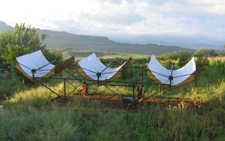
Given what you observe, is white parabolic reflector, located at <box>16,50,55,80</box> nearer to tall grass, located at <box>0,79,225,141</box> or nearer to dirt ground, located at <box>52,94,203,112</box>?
dirt ground, located at <box>52,94,203,112</box>

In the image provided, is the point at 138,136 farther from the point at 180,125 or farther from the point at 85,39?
the point at 85,39

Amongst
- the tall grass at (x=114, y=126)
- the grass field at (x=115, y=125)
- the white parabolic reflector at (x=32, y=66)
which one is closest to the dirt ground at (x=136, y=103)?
the grass field at (x=115, y=125)

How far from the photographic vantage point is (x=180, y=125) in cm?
515

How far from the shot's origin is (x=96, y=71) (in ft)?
26.5

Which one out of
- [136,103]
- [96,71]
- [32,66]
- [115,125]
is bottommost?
[115,125]

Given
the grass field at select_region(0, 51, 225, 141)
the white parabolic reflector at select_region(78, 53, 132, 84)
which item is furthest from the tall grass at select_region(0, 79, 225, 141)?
the white parabolic reflector at select_region(78, 53, 132, 84)

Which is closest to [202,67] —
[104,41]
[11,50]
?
[11,50]

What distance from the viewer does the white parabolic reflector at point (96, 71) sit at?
696 cm

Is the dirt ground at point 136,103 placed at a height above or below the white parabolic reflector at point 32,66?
below

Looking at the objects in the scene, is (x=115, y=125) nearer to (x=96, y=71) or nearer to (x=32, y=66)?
(x=96, y=71)

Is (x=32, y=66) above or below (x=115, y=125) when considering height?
above

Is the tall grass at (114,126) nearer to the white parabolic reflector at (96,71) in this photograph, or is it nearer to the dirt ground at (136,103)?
the dirt ground at (136,103)

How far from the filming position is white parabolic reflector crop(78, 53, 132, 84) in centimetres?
696

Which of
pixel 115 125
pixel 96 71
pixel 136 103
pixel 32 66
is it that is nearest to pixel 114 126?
pixel 115 125
